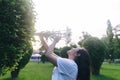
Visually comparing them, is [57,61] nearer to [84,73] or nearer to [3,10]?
[84,73]

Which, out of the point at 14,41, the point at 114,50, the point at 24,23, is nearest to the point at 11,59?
the point at 14,41

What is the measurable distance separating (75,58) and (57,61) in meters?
0.39

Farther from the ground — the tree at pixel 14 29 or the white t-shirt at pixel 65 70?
the tree at pixel 14 29

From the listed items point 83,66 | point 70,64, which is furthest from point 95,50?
point 70,64

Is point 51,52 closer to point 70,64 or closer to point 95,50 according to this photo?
point 70,64

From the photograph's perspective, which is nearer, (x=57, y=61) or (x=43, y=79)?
(x=57, y=61)

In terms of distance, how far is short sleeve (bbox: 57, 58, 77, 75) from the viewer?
428 cm

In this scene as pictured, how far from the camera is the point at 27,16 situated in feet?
30.0

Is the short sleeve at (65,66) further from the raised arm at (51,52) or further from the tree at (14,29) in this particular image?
the tree at (14,29)

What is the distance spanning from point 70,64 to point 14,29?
454 cm

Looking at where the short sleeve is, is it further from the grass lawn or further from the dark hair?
the grass lawn

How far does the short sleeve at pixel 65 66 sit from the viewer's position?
4277 mm

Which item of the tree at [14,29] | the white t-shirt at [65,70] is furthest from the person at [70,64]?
the tree at [14,29]

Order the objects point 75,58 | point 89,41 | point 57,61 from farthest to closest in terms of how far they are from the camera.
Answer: point 89,41 < point 75,58 < point 57,61
